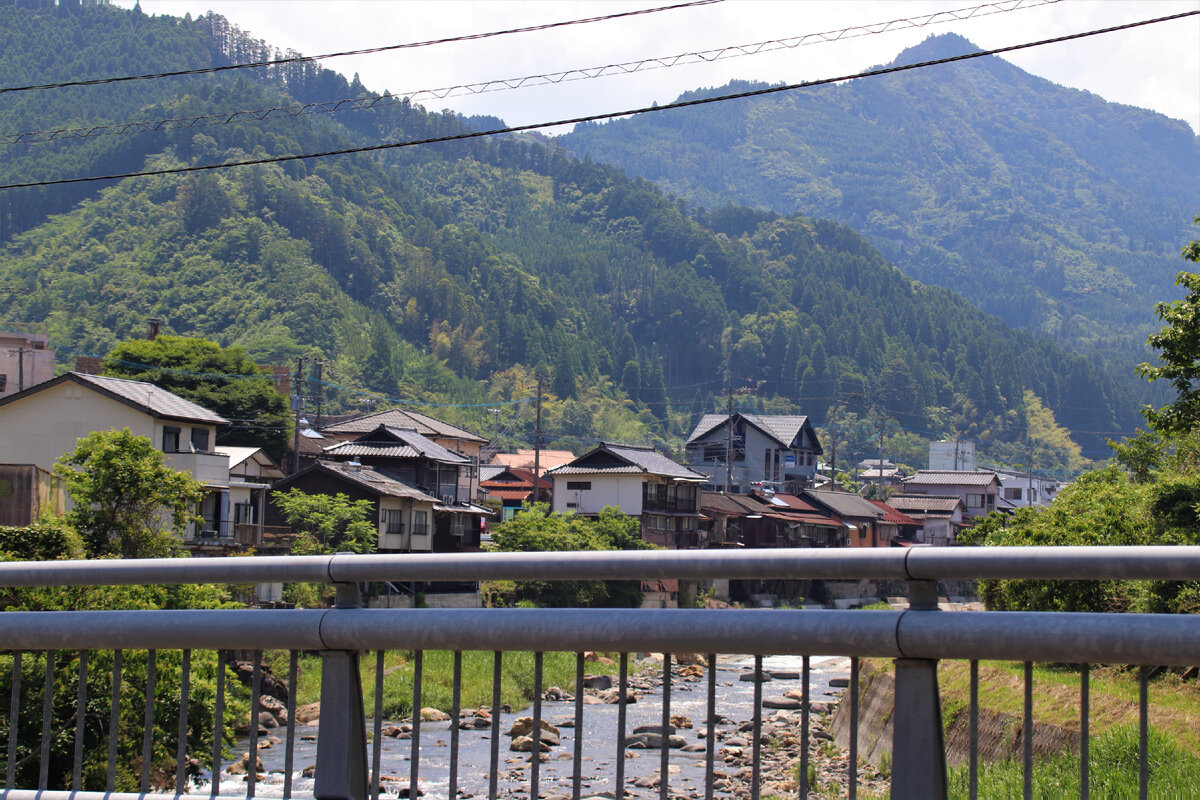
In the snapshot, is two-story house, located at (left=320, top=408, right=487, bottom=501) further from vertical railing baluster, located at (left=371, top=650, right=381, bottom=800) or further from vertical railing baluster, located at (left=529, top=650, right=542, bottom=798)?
vertical railing baluster, located at (left=529, top=650, right=542, bottom=798)

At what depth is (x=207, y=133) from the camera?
138 metres

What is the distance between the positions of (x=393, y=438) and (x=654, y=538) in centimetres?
1295

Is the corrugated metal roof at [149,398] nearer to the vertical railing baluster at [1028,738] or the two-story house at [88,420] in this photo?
the two-story house at [88,420]

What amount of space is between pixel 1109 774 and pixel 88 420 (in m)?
34.1

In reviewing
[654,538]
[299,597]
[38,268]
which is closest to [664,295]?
[38,268]

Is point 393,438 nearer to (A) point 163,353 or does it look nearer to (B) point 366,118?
(A) point 163,353

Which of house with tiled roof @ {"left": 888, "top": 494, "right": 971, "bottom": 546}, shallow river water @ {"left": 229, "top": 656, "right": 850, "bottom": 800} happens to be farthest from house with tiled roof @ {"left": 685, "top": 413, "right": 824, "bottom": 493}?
shallow river water @ {"left": 229, "top": 656, "right": 850, "bottom": 800}

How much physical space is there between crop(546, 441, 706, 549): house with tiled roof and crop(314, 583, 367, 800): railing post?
4546 centimetres

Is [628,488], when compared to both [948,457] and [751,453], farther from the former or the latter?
[948,457]

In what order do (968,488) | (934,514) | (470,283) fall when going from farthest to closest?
(470,283)
(968,488)
(934,514)

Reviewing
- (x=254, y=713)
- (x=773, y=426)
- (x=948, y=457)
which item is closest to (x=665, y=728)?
(x=254, y=713)

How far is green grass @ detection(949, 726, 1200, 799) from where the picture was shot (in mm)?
4348

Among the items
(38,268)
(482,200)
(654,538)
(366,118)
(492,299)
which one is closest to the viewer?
(654,538)

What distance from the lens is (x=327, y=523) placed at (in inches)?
1405
